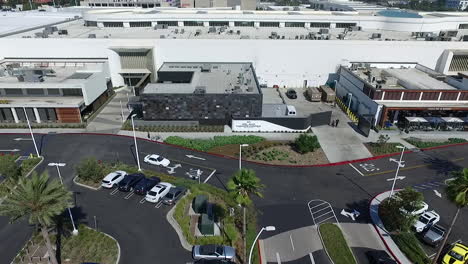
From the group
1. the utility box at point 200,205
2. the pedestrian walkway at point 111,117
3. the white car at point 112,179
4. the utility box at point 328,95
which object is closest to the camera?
the utility box at point 200,205

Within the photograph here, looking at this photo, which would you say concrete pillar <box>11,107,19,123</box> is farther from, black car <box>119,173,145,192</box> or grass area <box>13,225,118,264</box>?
grass area <box>13,225,118,264</box>

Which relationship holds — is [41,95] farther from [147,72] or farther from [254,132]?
[254,132]

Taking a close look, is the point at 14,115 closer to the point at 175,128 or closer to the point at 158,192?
the point at 175,128

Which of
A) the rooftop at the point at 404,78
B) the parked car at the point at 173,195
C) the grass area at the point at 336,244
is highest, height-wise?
the rooftop at the point at 404,78

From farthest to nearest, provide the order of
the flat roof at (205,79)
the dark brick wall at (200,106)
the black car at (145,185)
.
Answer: the flat roof at (205,79) → the dark brick wall at (200,106) → the black car at (145,185)

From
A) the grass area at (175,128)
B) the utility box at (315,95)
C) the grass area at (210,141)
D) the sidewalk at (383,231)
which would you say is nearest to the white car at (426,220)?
the sidewalk at (383,231)

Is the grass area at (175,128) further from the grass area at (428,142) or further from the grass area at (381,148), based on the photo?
the grass area at (428,142)

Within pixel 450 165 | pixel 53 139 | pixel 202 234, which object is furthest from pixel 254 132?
pixel 53 139
